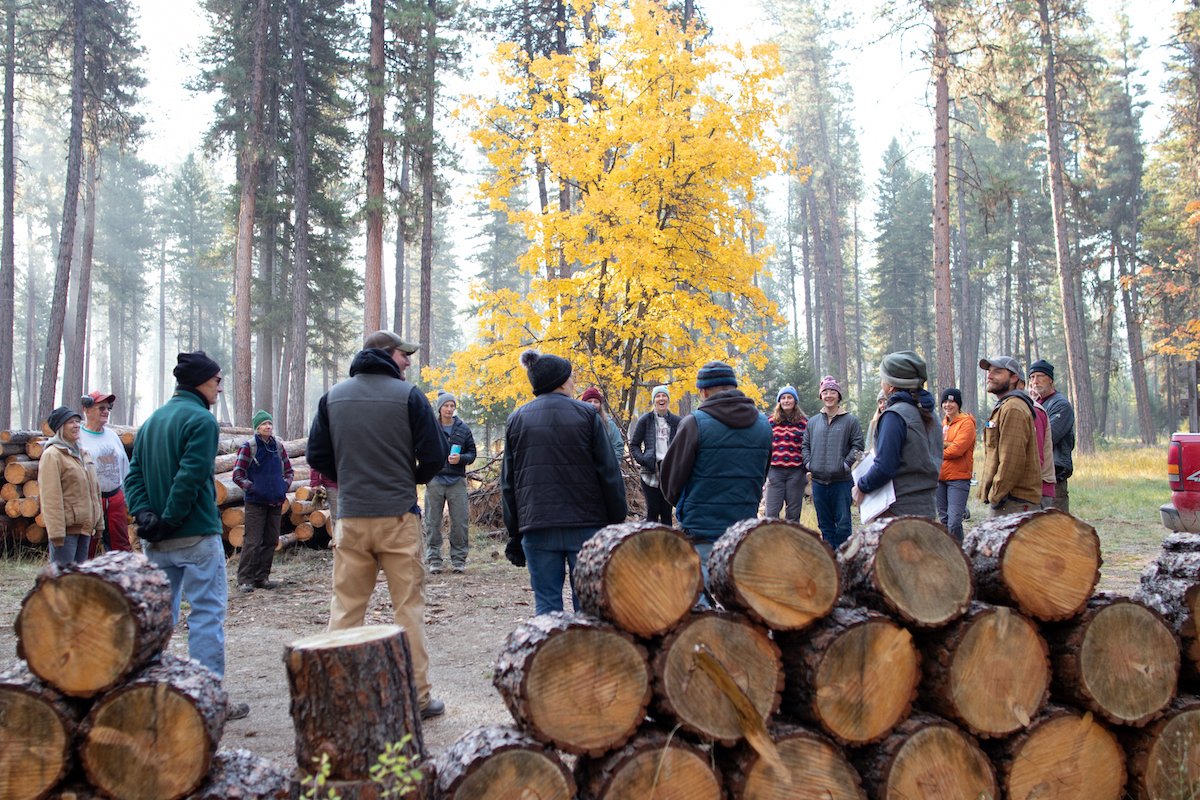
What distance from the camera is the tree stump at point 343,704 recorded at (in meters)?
2.96

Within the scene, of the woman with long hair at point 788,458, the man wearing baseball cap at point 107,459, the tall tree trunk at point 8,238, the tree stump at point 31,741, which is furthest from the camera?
the tall tree trunk at point 8,238

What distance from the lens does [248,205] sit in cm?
2005

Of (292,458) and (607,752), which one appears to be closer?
(607,752)

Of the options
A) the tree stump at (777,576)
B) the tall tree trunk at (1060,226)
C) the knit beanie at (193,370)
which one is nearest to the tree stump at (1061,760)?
the tree stump at (777,576)

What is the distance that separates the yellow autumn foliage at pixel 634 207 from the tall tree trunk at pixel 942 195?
7.02m

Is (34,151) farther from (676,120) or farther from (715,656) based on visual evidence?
(715,656)

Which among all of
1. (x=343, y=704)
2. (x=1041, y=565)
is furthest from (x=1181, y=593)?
(x=343, y=704)

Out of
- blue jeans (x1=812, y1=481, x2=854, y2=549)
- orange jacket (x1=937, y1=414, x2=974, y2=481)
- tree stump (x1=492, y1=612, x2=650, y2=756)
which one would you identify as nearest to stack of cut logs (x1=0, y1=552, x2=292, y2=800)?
tree stump (x1=492, y1=612, x2=650, y2=756)

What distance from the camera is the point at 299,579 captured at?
387 inches

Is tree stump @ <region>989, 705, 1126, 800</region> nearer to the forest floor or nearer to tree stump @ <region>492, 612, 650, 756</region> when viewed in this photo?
the forest floor

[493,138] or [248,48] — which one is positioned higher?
[248,48]

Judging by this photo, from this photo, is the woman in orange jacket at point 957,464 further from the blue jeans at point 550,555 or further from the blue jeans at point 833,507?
the blue jeans at point 550,555

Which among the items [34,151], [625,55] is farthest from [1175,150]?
[34,151]

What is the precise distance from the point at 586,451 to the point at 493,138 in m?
8.23
